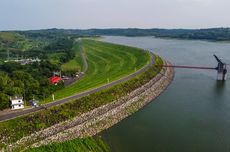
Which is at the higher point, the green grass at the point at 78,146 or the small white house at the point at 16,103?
the small white house at the point at 16,103

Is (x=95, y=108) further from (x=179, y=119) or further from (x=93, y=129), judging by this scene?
(x=179, y=119)

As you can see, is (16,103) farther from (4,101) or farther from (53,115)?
(53,115)

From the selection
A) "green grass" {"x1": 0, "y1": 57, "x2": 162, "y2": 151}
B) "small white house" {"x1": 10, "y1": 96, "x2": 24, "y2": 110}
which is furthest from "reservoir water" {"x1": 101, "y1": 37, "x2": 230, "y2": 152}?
"small white house" {"x1": 10, "y1": 96, "x2": 24, "y2": 110}

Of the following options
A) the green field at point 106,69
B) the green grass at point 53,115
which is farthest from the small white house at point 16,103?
the green field at point 106,69

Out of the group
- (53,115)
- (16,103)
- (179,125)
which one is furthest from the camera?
(179,125)

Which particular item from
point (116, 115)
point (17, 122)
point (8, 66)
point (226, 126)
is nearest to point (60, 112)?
point (17, 122)

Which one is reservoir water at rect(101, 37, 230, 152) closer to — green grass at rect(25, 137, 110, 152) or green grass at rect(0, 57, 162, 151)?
green grass at rect(25, 137, 110, 152)

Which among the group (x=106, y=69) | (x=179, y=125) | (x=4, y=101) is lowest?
(x=179, y=125)

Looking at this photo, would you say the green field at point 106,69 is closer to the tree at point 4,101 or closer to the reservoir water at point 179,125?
the tree at point 4,101

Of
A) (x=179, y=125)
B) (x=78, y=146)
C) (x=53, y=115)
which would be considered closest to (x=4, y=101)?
(x=53, y=115)
